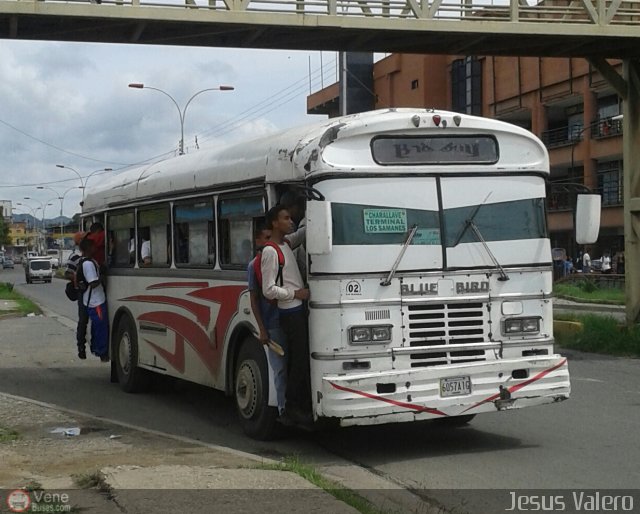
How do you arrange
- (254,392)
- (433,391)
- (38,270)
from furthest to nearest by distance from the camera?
(38,270) → (254,392) → (433,391)

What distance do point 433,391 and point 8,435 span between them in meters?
4.01

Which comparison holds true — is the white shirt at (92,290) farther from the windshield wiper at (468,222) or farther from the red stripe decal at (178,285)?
the windshield wiper at (468,222)

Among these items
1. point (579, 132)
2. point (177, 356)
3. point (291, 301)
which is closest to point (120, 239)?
point (177, 356)

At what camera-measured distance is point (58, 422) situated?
990 centimetres

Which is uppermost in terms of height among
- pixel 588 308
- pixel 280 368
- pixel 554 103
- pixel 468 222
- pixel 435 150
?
pixel 554 103

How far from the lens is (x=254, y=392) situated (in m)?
8.88

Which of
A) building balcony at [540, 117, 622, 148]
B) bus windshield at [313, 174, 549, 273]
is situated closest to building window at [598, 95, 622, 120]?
building balcony at [540, 117, 622, 148]

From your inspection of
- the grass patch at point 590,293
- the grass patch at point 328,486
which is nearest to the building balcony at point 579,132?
the grass patch at point 590,293

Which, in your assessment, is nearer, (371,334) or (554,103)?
(371,334)

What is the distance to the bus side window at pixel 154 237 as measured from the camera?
11.2 m

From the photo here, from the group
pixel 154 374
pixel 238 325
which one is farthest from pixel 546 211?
pixel 154 374

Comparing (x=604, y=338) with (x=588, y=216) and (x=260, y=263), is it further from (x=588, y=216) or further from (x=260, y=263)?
(x=260, y=263)

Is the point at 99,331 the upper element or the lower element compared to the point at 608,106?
lower

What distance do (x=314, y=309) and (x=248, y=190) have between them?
5.51ft
